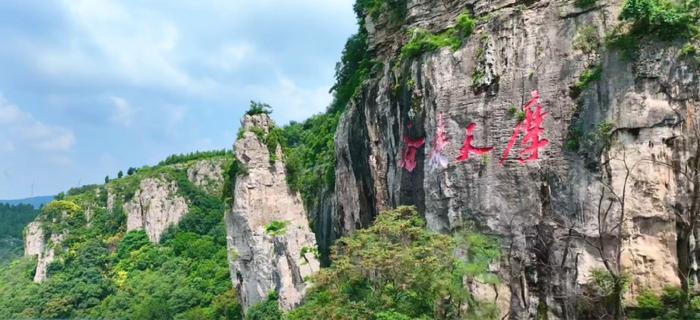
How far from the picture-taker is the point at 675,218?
1045 centimetres

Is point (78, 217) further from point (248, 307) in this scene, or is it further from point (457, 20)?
point (457, 20)

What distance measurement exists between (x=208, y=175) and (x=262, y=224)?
3324 cm

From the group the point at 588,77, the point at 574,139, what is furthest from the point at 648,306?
the point at 588,77

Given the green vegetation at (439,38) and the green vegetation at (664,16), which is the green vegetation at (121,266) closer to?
the green vegetation at (439,38)

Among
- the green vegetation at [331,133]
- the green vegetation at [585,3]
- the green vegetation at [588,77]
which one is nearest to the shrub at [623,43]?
the green vegetation at [588,77]

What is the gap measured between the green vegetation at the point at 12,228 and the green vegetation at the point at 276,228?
189ft

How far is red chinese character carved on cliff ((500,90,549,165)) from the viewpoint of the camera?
1175 cm

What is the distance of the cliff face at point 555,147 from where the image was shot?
1059cm

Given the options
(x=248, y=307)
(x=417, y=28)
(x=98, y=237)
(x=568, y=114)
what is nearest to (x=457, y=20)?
(x=417, y=28)

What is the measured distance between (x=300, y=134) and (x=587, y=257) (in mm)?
43203

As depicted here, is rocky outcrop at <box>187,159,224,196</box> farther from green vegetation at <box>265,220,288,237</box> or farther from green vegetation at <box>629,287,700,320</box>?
green vegetation at <box>629,287,700,320</box>

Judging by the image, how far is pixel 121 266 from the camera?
49.2 m

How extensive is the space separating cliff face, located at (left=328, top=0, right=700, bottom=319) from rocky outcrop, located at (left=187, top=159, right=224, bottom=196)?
4291 centimetres

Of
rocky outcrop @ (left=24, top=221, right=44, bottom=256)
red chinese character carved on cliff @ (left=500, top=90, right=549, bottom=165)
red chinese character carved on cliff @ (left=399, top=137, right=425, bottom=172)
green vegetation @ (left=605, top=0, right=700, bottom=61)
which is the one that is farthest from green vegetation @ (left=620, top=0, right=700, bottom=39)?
rocky outcrop @ (left=24, top=221, right=44, bottom=256)
